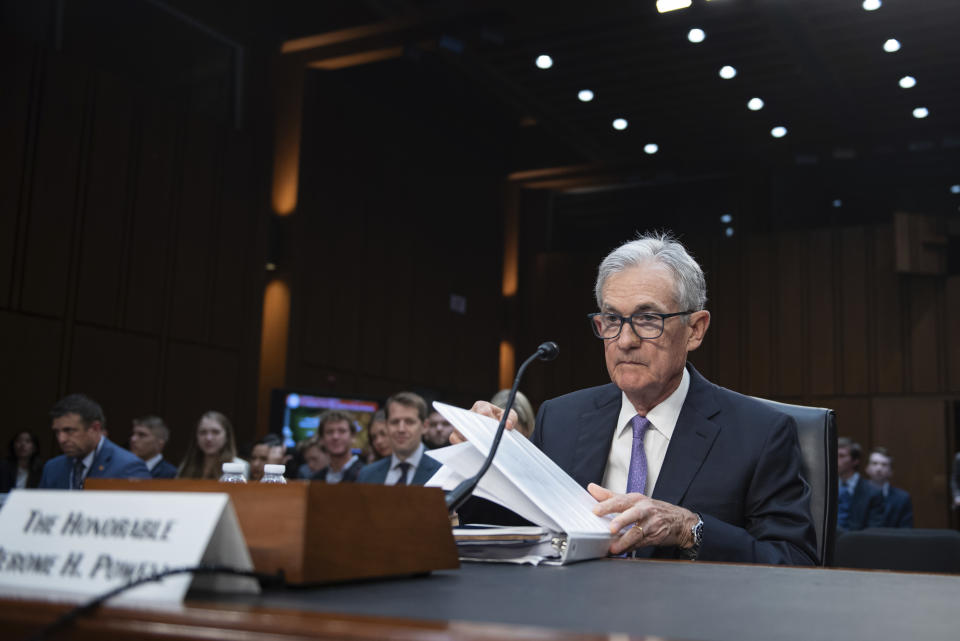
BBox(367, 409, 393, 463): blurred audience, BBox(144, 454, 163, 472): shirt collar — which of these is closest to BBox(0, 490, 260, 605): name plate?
BBox(367, 409, 393, 463): blurred audience

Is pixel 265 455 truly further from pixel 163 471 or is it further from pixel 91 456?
pixel 91 456

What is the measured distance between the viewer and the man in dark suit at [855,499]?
750cm

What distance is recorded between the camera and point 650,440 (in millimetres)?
1982

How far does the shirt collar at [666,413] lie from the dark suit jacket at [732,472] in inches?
0.6

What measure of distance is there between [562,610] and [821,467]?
138 cm

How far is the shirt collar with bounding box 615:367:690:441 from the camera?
77.5 inches

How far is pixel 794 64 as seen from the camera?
9.68m

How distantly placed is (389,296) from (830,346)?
5.77 meters

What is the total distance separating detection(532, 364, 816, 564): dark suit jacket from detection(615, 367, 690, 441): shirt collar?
0.02m

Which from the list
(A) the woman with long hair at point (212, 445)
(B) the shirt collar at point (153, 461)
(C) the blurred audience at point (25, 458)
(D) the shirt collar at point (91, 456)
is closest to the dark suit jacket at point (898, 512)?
(A) the woman with long hair at point (212, 445)

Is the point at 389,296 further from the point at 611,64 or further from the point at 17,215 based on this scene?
the point at 17,215

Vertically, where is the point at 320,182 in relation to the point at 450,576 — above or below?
above

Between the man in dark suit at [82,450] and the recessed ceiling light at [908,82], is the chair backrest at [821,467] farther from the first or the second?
the recessed ceiling light at [908,82]

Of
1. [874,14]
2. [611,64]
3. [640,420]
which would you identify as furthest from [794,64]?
[640,420]
